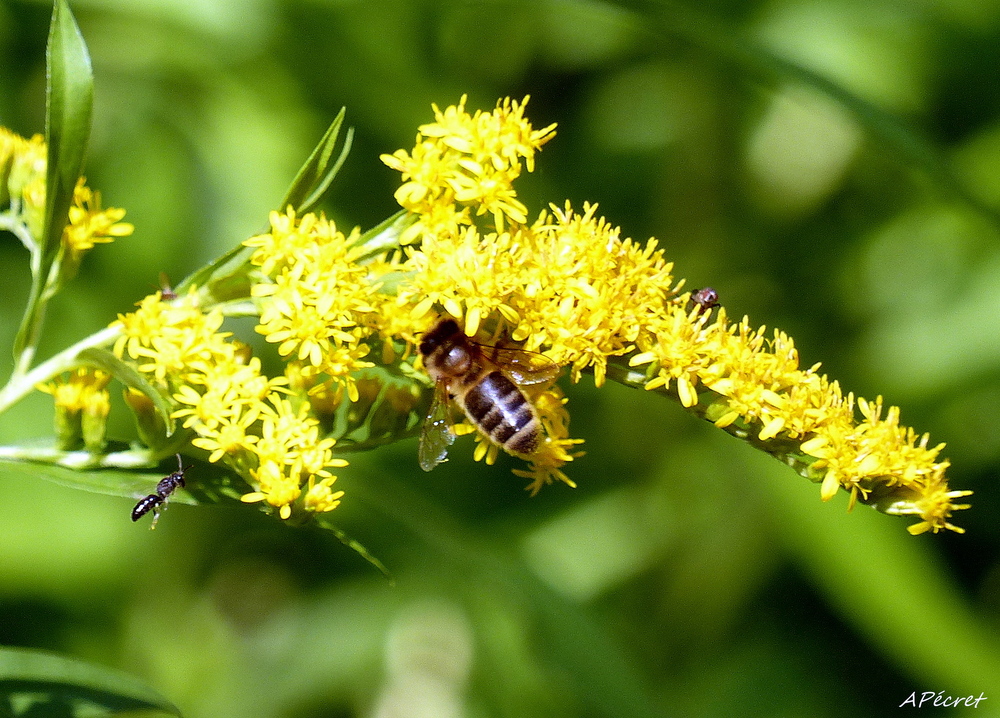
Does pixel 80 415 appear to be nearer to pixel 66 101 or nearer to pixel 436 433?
pixel 66 101

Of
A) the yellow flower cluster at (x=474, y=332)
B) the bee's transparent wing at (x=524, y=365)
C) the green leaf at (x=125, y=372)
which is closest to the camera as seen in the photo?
the green leaf at (x=125, y=372)

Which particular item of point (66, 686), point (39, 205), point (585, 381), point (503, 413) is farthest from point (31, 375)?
point (585, 381)

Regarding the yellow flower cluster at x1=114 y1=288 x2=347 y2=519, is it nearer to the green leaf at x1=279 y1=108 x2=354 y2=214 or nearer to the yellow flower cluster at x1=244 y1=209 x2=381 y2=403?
the yellow flower cluster at x1=244 y1=209 x2=381 y2=403

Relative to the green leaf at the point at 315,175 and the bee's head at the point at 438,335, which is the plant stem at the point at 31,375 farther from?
the bee's head at the point at 438,335

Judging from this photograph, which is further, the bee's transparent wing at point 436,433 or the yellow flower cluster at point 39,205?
the bee's transparent wing at point 436,433

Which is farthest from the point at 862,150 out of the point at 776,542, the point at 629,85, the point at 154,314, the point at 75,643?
the point at 75,643

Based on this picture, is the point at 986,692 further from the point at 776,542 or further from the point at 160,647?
the point at 160,647

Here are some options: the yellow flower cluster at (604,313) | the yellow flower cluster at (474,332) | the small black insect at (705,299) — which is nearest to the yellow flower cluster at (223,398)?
the yellow flower cluster at (474,332)
